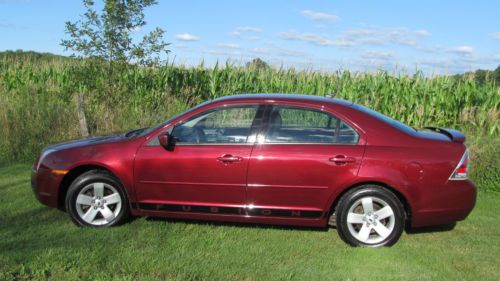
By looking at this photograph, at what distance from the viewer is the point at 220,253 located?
4883 mm

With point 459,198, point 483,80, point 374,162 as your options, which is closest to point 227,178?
point 374,162

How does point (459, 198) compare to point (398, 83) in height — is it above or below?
below

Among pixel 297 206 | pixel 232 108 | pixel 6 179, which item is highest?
pixel 232 108

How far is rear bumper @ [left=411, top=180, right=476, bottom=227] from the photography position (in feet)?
16.6

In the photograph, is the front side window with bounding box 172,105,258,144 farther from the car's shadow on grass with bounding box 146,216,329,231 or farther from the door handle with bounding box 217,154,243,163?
the car's shadow on grass with bounding box 146,216,329,231

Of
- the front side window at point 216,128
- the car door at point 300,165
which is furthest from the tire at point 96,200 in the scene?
the car door at point 300,165

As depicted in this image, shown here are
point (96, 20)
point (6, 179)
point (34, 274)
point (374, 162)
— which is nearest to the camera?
point (34, 274)

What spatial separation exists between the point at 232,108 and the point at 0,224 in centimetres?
295

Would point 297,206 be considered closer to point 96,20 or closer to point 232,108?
point 232,108

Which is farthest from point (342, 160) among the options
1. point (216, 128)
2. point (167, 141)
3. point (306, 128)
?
point (167, 141)

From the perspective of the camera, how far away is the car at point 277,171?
16.6 ft

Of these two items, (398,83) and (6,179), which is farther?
(398,83)

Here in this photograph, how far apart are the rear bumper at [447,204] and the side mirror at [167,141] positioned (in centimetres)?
266

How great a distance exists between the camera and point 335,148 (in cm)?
513
